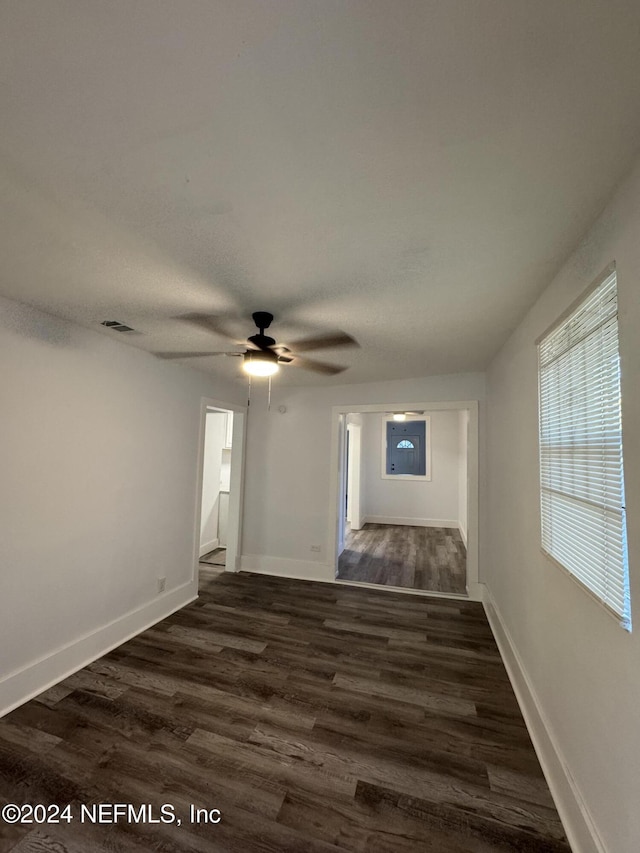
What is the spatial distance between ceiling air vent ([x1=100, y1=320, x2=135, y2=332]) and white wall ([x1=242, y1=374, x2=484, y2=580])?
7.34 ft

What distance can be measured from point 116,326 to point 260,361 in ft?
4.17

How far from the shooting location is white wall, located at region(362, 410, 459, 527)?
25.9 ft

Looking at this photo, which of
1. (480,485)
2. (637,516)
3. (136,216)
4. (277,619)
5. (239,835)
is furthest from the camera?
(480,485)

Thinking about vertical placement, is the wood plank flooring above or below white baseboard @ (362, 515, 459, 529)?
below

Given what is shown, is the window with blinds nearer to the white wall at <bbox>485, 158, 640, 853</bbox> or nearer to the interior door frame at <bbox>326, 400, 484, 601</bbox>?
the white wall at <bbox>485, 158, 640, 853</bbox>

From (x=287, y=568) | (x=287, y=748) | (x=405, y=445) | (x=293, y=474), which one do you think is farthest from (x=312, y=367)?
(x=405, y=445)

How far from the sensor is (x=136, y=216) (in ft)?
4.40

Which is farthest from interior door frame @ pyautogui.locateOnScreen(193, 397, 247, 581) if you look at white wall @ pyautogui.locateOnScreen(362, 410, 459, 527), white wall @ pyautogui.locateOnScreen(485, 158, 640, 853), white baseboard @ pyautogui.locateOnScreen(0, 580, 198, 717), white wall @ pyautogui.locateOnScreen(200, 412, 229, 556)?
white wall @ pyautogui.locateOnScreen(362, 410, 459, 527)

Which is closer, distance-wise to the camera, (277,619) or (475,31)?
(475,31)

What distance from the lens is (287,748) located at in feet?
6.23

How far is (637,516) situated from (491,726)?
179 centimetres

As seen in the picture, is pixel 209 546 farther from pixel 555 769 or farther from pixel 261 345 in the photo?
pixel 555 769

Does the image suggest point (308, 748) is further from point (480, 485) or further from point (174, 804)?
point (480, 485)

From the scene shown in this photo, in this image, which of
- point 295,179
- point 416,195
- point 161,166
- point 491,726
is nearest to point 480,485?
point 491,726
